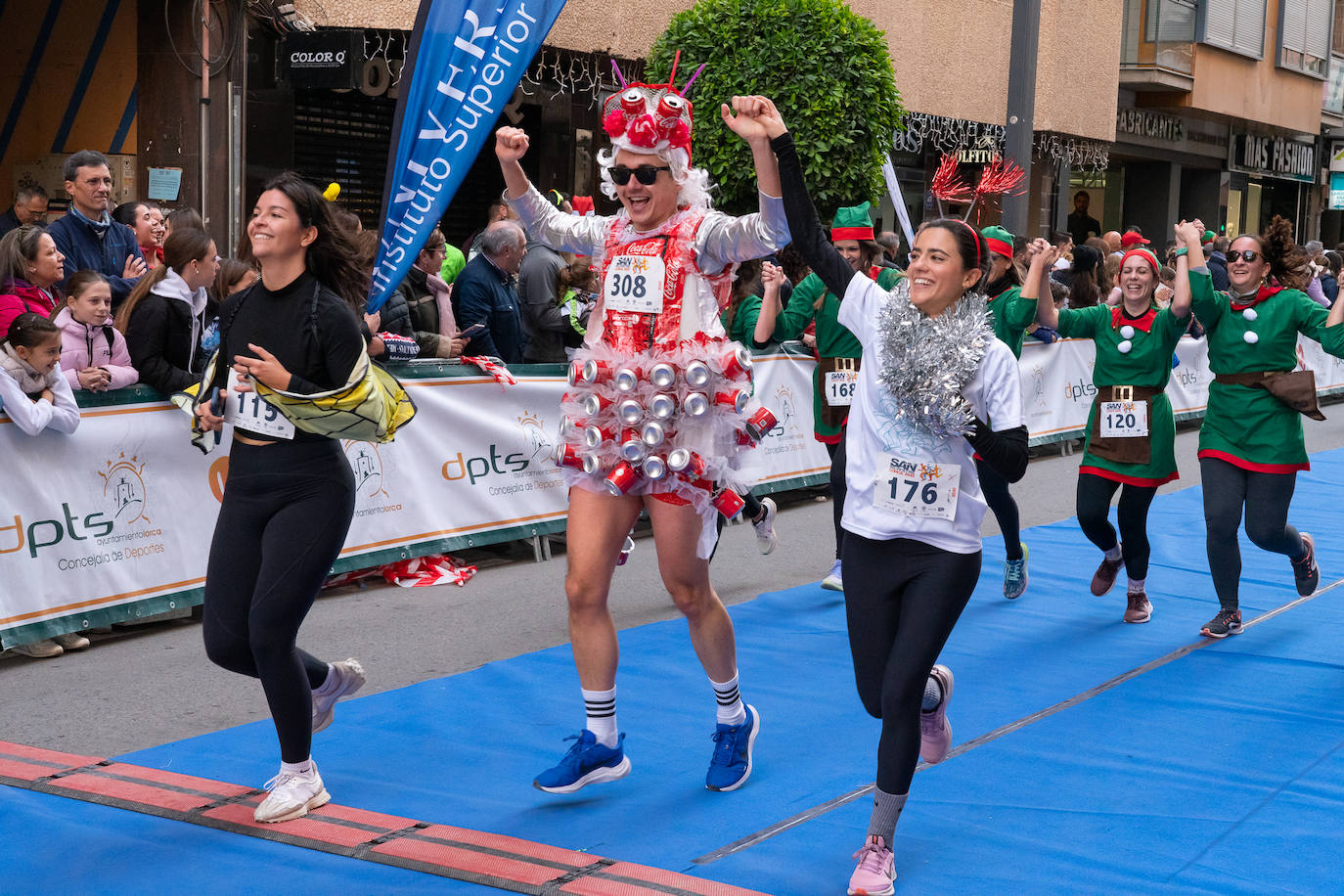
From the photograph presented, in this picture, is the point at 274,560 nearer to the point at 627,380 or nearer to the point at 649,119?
the point at 627,380

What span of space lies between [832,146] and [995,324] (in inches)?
176

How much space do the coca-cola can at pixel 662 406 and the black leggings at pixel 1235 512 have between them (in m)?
3.27

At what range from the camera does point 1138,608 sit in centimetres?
716

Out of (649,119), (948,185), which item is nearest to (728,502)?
(649,119)

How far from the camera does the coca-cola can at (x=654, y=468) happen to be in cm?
438

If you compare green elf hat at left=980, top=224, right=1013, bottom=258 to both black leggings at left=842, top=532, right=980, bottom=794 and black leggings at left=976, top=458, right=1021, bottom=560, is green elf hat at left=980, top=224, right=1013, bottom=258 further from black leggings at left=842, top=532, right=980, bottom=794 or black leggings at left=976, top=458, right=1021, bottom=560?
black leggings at left=842, top=532, right=980, bottom=794

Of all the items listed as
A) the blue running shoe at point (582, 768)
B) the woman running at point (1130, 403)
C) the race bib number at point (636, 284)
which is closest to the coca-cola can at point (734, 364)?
the race bib number at point (636, 284)

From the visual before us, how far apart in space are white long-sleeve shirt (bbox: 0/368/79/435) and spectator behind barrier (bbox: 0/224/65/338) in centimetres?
82

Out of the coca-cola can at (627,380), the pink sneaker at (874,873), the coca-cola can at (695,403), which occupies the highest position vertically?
the coca-cola can at (627,380)

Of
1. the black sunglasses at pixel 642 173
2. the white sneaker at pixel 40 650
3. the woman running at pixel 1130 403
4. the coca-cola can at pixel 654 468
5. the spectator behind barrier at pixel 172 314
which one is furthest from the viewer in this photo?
the woman running at pixel 1130 403

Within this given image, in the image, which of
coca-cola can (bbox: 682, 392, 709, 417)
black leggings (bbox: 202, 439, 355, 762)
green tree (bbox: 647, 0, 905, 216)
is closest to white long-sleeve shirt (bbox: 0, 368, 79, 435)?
black leggings (bbox: 202, 439, 355, 762)

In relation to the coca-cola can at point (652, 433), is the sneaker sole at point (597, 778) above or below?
below

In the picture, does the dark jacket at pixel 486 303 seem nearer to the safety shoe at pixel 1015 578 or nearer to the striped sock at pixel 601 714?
the safety shoe at pixel 1015 578

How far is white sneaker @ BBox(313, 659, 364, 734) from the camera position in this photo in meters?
4.58
